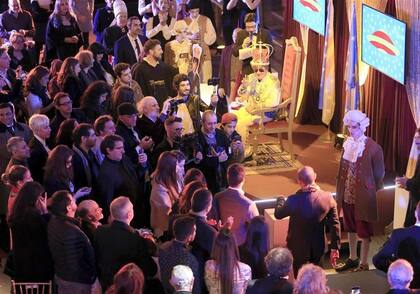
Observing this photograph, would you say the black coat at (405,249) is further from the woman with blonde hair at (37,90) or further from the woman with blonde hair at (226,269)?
the woman with blonde hair at (37,90)

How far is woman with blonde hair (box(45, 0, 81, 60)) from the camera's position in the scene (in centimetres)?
1002

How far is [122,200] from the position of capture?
5422 mm

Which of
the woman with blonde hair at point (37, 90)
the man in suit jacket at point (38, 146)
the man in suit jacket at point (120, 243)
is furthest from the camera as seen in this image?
the woman with blonde hair at point (37, 90)

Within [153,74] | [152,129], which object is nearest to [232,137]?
[152,129]

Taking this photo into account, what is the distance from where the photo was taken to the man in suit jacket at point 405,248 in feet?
18.5

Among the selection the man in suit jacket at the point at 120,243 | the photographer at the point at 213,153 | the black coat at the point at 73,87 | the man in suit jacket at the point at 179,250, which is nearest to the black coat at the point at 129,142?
the photographer at the point at 213,153

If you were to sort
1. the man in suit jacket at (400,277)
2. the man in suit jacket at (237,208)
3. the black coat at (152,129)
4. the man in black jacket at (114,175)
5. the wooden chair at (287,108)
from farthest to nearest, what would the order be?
the wooden chair at (287,108)
the black coat at (152,129)
the man in black jacket at (114,175)
the man in suit jacket at (237,208)
the man in suit jacket at (400,277)

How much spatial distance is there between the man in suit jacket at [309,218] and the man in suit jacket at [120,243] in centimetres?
130

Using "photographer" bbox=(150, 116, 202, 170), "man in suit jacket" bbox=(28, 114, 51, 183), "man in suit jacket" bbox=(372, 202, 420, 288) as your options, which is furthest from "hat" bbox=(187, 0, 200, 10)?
"man in suit jacket" bbox=(372, 202, 420, 288)

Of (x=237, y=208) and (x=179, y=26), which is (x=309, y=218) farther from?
(x=179, y=26)

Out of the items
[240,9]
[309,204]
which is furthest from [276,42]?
[309,204]

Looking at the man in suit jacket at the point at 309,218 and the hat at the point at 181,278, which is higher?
the hat at the point at 181,278

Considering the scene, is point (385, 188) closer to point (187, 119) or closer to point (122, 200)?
point (187, 119)

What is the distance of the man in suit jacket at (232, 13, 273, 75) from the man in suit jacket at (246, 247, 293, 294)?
5005 mm
